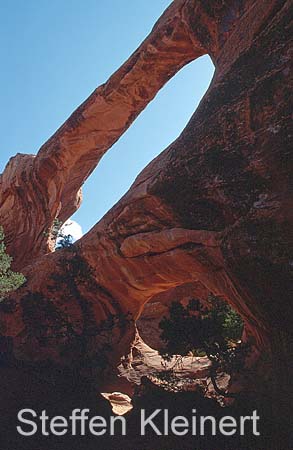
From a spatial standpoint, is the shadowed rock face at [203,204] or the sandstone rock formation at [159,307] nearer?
the shadowed rock face at [203,204]

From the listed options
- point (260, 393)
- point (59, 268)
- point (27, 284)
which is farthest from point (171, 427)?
point (27, 284)

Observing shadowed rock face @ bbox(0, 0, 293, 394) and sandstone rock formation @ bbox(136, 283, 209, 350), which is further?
sandstone rock formation @ bbox(136, 283, 209, 350)

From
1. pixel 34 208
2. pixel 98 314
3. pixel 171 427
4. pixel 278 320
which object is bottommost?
pixel 171 427

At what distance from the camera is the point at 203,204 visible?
9.19 m

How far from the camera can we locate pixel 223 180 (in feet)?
27.8

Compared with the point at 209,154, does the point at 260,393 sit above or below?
below

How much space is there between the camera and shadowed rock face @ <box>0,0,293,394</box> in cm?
746

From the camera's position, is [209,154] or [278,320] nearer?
[278,320]

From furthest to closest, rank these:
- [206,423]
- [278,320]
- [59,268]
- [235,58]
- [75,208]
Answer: [75,208]
[59,268]
[235,58]
[206,423]
[278,320]

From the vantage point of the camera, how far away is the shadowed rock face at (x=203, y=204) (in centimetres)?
746

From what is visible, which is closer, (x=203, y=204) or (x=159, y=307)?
(x=203, y=204)

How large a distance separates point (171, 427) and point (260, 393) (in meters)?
2.12

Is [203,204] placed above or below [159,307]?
below

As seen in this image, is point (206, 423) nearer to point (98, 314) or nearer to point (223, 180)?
point (223, 180)
